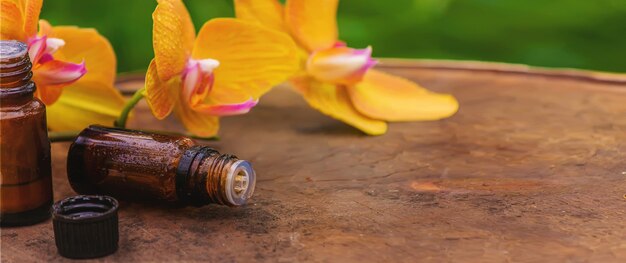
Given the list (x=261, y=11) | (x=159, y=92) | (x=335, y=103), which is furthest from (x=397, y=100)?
(x=159, y=92)

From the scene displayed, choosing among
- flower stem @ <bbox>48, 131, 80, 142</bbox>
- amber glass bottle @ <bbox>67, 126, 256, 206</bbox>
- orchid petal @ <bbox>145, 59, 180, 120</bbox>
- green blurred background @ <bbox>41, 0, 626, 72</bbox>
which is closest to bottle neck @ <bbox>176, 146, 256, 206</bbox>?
amber glass bottle @ <bbox>67, 126, 256, 206</bbox>

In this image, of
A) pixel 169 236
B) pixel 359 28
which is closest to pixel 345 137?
pixel 169 236

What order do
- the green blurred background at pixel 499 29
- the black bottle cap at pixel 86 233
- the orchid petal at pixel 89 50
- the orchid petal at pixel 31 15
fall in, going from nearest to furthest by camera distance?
the black bottle cap at pixel 86 233, the orchid petal at pixel 31 15, the orchid petal at pixel 89 50, the green blurred background at pixel 499 29

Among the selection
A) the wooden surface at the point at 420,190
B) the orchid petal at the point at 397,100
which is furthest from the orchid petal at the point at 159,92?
the orchid petal at the point at 397,100

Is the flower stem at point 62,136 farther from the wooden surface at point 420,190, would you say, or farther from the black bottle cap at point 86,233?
the black bottle cap at point 86,233

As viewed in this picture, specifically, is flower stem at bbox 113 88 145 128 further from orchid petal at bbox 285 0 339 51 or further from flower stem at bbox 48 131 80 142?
orchid petal at bbox 285 0 339 51

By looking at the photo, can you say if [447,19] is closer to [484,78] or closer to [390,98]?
[484,78]
